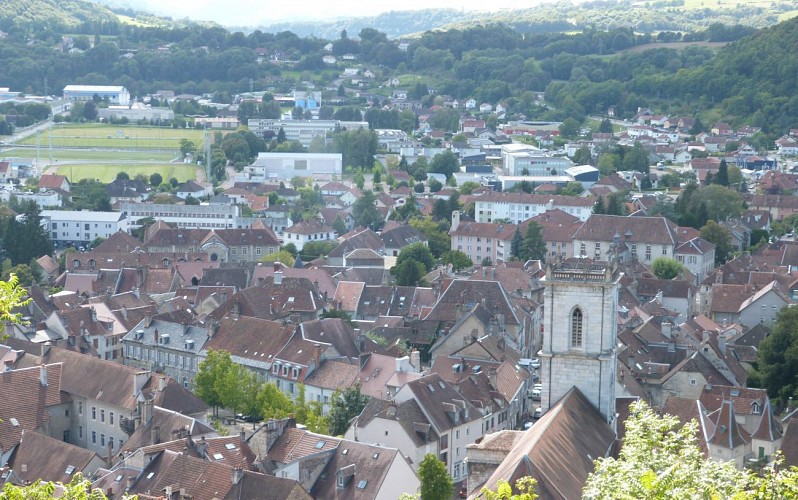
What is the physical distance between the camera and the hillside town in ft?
119

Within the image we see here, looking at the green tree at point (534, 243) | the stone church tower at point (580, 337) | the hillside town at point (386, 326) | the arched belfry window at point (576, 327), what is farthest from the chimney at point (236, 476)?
the green tree at point (534, 243)

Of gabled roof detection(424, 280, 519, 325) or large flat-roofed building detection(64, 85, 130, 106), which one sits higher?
large flat-roofed building detection(64, 85, 130, 106)

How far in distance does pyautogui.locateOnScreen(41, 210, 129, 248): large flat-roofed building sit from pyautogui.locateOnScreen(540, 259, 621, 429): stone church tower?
239 ft

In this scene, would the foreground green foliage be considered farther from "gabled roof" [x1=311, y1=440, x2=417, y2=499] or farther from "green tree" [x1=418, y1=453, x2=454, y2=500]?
"green tree" [x1=418, y1=453, x2=454, y2=500]

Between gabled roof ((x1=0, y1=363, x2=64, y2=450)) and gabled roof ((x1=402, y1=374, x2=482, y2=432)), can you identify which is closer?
gabled roof ((x1=0, y1=363, x2=64, y2=450))

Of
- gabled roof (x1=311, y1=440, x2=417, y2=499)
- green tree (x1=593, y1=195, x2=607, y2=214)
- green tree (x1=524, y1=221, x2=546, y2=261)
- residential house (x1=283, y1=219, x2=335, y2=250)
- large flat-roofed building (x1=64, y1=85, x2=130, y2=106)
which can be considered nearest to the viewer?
gabled roof (x1=311, y1=440, x2=417, y2=499)

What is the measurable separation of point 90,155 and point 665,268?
280 ft

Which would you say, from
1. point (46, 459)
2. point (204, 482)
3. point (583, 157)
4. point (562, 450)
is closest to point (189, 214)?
point (583, 157)

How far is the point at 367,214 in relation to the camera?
110500 mm

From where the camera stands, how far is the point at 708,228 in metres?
93.9

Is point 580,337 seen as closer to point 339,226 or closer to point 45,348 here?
point 45,348

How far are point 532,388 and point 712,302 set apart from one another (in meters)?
21.4

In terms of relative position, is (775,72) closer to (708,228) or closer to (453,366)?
(708,228)

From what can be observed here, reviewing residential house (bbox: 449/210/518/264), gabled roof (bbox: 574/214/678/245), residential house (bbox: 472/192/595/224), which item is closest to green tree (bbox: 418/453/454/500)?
gabled roof (bbox: 574/214/678/245)
